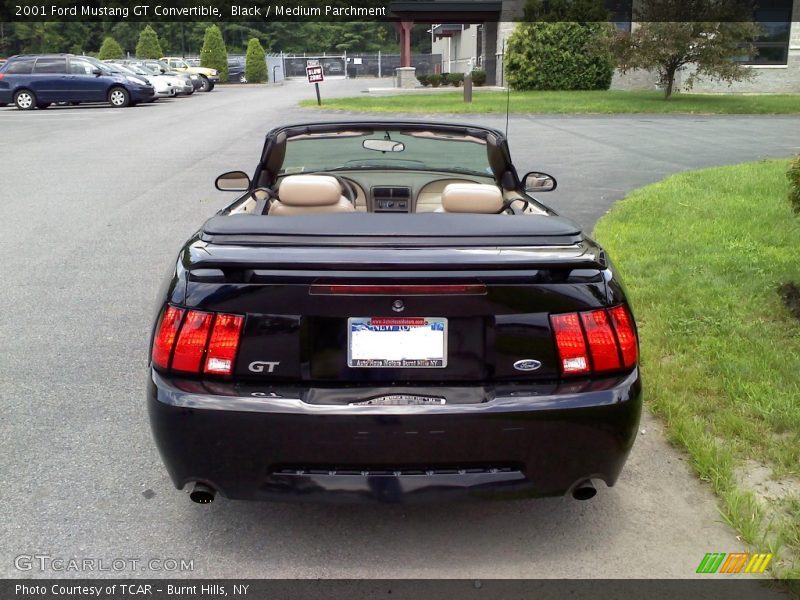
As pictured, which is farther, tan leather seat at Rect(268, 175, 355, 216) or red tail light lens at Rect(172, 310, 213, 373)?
tan leather seat at Rect(268, 175, 355, 216)

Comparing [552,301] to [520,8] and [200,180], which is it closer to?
[200,180]

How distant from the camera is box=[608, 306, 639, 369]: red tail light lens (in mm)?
2805

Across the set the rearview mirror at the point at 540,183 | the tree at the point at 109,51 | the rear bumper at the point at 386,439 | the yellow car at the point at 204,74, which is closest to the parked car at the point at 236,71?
the tree at the point at 109,51

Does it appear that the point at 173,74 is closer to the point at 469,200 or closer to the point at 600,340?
the point at 469,200

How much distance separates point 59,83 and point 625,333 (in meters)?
28.6

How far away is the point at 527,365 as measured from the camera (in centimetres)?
273

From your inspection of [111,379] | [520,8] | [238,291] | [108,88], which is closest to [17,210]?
[111,379]

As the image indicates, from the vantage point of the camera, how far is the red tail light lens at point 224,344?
8.88 feet

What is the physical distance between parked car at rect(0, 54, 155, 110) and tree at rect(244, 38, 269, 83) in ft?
93.9

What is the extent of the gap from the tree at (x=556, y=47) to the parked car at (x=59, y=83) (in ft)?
50.1

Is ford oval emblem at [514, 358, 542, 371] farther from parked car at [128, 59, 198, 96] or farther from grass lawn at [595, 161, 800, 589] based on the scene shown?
parked car at [128, 59, 198, 96]

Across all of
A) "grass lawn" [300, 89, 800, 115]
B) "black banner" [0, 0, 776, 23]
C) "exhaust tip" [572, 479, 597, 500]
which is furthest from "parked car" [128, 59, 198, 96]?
"exhaust tip" [572, 479, 597, 500]

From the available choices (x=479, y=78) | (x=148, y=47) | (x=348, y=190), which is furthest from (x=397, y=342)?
(x=148, y=47)
